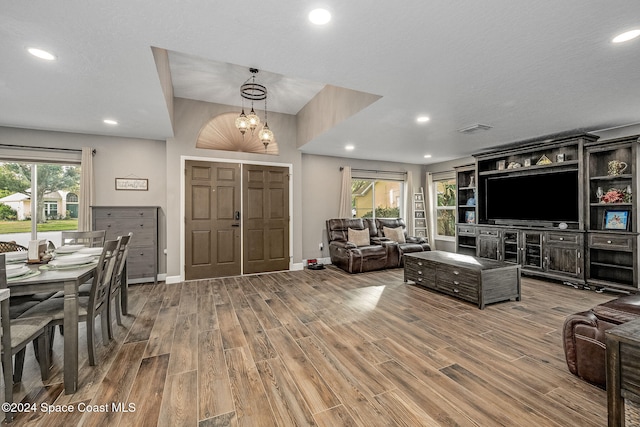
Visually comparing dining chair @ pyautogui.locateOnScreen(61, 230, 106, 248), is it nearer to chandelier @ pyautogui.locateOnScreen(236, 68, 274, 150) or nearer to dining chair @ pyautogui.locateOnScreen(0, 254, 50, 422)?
dining chair @ pyautogui.locateOnScreen(0, 254, 50, 422)

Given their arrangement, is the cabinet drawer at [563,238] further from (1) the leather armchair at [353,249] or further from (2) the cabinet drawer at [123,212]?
(2) the cabinet drawer at [123,212]

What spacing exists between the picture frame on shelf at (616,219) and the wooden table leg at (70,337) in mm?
6597

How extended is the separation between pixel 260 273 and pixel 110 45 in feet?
13.3

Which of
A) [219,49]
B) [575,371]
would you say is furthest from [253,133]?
[575,371]

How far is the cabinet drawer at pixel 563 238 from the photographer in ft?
14.2

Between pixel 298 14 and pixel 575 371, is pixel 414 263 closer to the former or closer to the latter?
pixel 575 371

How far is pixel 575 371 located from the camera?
1964mm

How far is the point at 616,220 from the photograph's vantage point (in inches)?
163

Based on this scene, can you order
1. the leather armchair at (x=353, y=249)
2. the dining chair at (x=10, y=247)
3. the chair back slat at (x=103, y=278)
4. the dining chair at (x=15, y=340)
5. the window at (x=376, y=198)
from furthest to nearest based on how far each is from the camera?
the window at (x=376, y=198), the leather armchair at (x=353, y=249), the dining chair at (x=10, y=247), the chair back slat at (x=103, y=278), the dining chair at (x=15, y=340)

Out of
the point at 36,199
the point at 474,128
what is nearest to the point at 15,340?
the point at 36,199

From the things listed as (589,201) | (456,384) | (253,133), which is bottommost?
(456,384)

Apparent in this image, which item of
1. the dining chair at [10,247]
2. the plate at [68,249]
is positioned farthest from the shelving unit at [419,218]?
the dining chair at [10,247]

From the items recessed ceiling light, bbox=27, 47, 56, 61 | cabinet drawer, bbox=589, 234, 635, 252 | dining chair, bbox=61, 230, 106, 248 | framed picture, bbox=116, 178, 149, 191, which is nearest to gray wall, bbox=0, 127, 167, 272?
framed picture, bbox=116, 178, 149, 191

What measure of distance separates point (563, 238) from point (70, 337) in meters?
6.33
